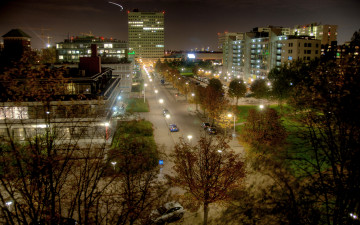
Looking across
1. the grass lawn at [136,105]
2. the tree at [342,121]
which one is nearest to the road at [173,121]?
the grass lawn at [136,105]

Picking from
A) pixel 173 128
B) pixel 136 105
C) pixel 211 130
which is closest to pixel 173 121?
pixel 173 128

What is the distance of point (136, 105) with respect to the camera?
175ft

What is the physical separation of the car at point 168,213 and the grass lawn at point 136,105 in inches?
1238

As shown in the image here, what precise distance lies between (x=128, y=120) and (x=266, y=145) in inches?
825

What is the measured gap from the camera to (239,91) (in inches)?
2034

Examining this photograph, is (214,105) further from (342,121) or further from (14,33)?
(14,33)

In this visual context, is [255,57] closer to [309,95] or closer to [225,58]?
[225,58]

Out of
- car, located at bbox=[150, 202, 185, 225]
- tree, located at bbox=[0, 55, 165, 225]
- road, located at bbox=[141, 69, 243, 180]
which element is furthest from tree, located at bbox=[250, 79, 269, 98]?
tree, located at bbox=[0, 55, 165, 225]

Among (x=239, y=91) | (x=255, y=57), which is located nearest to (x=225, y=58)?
(x=255, y=57)

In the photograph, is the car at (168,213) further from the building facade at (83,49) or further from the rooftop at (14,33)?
the rooftop at (14,33)

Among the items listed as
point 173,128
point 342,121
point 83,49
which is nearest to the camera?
point 342,121

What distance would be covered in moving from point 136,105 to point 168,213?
37830mm

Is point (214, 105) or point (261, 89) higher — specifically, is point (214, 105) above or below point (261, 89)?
below

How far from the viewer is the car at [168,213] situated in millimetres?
16828
